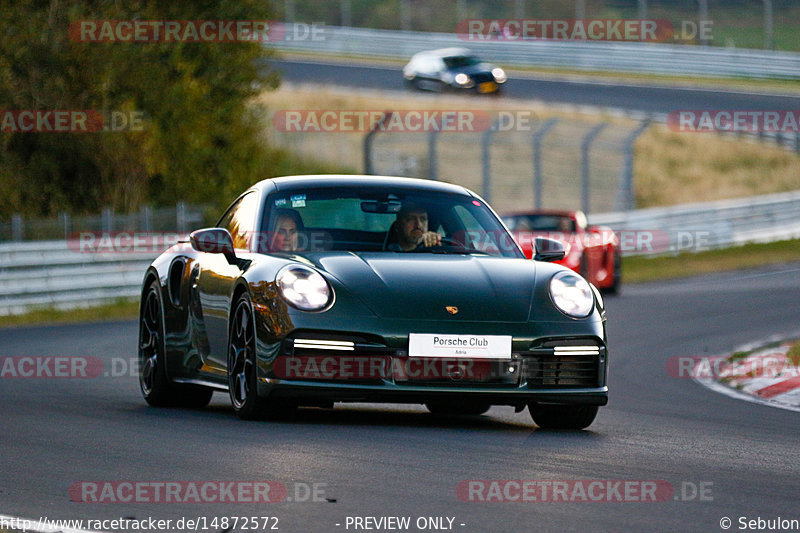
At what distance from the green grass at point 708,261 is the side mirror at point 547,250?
18348 millimetres

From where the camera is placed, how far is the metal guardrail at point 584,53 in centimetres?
4738

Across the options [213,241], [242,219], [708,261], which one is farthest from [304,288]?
[708,261]

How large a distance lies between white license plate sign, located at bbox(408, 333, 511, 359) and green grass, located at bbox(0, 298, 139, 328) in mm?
12296

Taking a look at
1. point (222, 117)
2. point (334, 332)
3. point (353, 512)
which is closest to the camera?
point (353, 512)

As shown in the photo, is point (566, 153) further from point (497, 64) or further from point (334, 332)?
point (334, 332)

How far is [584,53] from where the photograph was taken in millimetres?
50562

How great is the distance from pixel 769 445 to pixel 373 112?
3344 centimetres

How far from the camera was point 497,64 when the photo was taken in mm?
52281

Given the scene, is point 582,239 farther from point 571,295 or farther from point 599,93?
point 599,93

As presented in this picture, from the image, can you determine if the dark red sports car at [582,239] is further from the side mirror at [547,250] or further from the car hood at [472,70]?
the car hood at [472,70]

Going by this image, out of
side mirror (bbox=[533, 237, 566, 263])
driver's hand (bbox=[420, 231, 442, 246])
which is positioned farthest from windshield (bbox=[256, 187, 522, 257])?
side mirror (bbox=[533, 237, 566, 263])

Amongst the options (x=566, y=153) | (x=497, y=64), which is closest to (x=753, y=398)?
(x=566, y=153)

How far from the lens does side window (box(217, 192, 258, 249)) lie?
904cm

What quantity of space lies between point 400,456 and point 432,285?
1.34m
